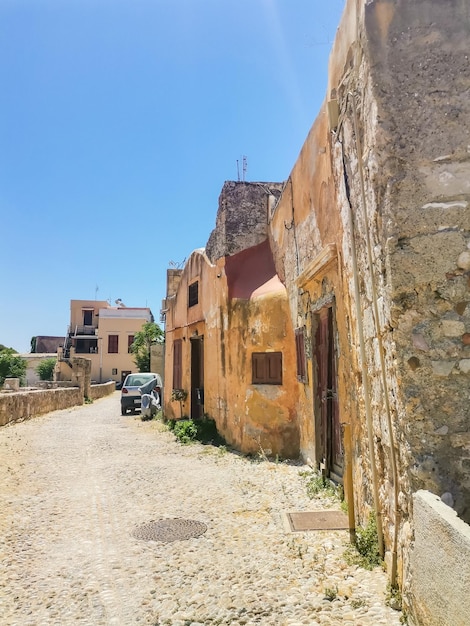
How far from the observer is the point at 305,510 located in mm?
5309

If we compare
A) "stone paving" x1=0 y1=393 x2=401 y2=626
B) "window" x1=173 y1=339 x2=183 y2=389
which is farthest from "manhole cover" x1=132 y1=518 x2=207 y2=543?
"window" x1=173 y1=339 x2=183 y2=389

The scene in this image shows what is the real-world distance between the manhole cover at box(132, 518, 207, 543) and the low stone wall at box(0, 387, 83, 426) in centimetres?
1059

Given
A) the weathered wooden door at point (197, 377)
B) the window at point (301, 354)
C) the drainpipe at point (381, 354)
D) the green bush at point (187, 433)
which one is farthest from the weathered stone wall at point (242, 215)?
the drainpipe at point (381, 354)

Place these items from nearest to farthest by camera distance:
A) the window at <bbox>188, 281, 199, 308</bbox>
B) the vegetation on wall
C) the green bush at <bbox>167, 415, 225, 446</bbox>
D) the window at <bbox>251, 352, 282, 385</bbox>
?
the window at <bbox>251, 352, 282, 385</bbox> < the green bush at <bbox>167, 415, 225, 446</bbox> < the window at <bbox>188, 281, 199, 308</bbox> < the vegetation on wall

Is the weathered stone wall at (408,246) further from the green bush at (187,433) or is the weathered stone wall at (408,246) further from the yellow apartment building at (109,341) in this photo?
the yellow apartment building at (109,341)

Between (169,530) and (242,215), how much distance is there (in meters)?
6.57

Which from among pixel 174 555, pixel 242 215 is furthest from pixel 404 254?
pixel 242 215

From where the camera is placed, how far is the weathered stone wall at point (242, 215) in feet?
32.1

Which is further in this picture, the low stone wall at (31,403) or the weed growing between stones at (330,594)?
the low stone wall at (31,403)

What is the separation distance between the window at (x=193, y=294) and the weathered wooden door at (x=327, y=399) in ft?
20.1

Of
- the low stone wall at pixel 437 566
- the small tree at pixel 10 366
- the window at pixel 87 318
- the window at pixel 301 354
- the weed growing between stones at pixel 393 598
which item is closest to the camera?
the low stone wall at pixel 437 566

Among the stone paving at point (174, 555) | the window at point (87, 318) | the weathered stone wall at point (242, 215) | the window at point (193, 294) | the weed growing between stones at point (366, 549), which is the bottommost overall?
the stone paving at point (174, 555)

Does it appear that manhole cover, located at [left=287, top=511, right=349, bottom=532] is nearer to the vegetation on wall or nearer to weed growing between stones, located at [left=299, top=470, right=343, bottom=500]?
weed growing between stones, located at [left=299, top=470, right=343, bottom=500]

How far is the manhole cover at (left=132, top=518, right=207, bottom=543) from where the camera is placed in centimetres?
462
